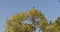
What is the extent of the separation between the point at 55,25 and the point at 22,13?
5249 mm

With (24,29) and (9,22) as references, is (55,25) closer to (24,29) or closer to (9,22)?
(24,29)

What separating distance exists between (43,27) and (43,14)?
81.4 inches

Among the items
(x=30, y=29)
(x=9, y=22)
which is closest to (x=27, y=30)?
(x=30, y=29)

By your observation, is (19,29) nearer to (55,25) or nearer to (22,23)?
(22,23)

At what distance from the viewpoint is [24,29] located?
37.2 meters

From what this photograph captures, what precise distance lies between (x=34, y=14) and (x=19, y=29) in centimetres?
302

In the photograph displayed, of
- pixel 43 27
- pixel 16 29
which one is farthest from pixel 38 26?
pixel 16 29

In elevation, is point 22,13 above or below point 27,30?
above

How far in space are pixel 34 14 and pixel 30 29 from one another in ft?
7.13

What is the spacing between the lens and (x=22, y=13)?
1508 inches

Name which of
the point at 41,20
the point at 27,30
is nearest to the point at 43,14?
the point at 41,20

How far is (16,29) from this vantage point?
37.8 m

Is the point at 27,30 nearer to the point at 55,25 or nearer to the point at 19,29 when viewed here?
the point at 19,29

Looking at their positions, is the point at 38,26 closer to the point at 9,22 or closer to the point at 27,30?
the point at 27,30
